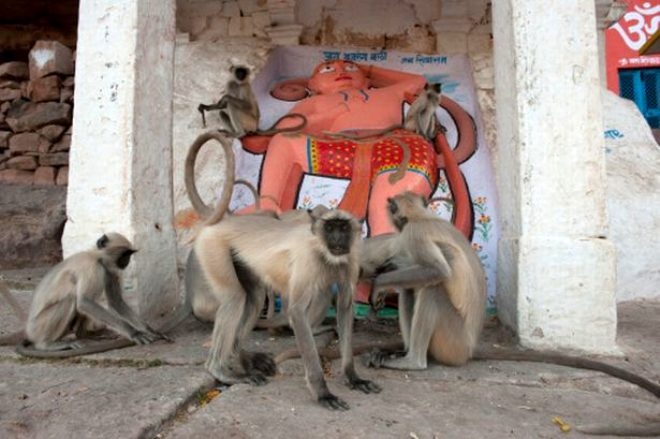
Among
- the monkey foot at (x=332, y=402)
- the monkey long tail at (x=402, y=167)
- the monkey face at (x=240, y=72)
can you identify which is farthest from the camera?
the monkey face at (x=240, y=72)

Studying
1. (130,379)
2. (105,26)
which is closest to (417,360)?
(130,379)

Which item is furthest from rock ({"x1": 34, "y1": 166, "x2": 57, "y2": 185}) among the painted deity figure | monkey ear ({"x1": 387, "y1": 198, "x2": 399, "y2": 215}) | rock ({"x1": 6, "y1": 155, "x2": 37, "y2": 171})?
monkey ear ({"x1": 387, "y1": 198, "x2": 399, "y2": 215})

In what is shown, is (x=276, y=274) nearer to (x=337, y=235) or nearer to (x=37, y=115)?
(x=337, y=235)

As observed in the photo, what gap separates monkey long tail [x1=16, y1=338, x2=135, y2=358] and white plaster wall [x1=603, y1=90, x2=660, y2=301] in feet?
11.0

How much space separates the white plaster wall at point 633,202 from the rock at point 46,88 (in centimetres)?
535

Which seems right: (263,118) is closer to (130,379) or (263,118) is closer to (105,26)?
(105,26)

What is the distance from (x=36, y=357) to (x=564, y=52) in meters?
2.98

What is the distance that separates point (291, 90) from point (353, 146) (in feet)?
3.34

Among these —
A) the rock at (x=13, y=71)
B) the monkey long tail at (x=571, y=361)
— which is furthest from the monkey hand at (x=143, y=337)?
the rock at (x=13, y=71)

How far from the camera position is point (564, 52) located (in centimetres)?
291

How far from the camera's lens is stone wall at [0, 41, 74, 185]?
595cm

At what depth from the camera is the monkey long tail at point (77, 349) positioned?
8.84 ft

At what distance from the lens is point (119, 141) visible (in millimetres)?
3070

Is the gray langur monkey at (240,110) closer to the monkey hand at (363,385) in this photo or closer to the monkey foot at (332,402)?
the monkey hand at (363,385)
